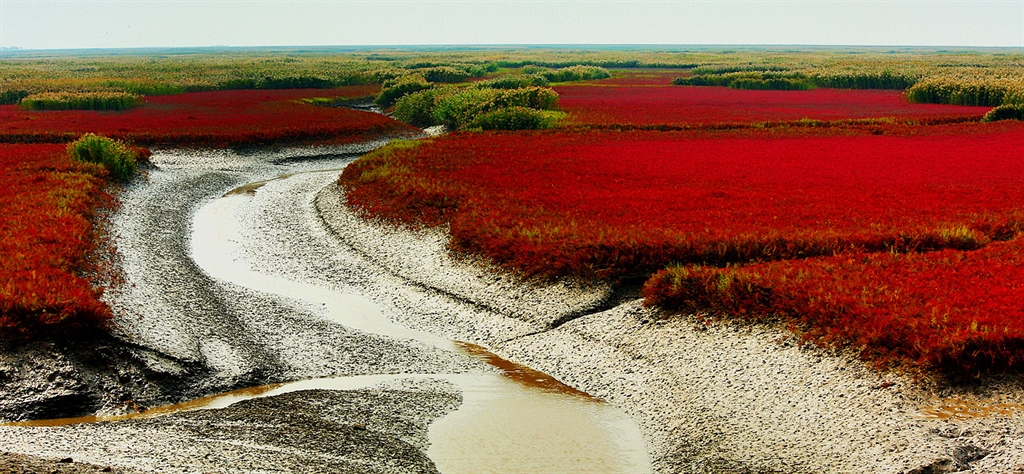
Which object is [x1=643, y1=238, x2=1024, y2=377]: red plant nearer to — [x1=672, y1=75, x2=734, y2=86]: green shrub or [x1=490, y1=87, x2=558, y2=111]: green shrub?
[x1=490, y1=87, x2=558, y2=111]: green shrub

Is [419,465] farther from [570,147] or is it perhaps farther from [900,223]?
[570,147]

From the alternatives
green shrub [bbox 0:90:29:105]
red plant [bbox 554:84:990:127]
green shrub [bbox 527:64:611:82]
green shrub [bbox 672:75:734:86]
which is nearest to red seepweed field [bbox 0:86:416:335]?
green shrub [bbox 0:90:29:105]

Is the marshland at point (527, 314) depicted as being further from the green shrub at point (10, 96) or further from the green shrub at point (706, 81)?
the green shrub at point (706, 81)

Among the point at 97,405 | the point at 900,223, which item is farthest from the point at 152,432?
the point at 900,223

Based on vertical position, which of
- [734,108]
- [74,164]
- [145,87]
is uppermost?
[145,87]

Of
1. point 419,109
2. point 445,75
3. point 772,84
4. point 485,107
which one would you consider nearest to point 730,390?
point 485,107

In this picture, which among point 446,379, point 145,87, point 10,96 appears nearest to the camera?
point 446,379

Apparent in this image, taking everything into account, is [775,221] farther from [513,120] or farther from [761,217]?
[513,120]
